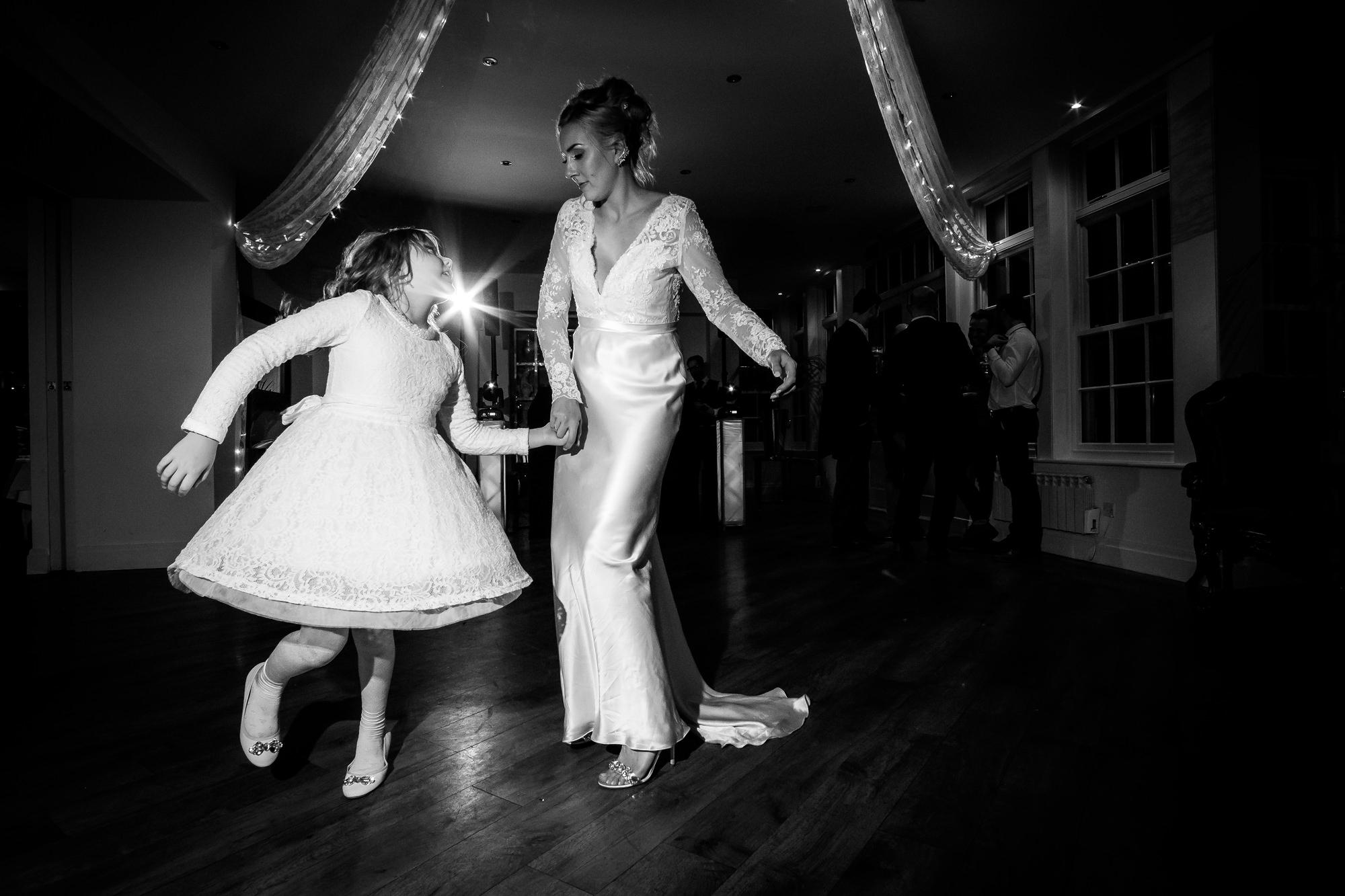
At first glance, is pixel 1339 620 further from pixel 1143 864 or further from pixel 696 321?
pixel 696 321

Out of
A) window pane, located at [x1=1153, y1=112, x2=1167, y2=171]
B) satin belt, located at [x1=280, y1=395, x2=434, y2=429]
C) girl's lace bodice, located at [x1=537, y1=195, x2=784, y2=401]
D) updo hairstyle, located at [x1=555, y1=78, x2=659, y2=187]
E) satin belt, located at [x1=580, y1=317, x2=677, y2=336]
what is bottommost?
satin belt, located at [x1=280, y1=395, x2=434, y2=429]

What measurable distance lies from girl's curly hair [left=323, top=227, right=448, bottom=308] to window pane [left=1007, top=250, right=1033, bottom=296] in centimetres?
522

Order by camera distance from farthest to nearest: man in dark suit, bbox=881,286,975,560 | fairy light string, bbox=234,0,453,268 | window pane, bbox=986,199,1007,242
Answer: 1. window pane, bbox=986,199,1007,242
2. man in dark suit, bbox=881,286,975,560
3. fairy light string, bbox=234,0,453,268

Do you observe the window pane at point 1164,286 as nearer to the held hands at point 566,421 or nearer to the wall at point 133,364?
the held hands at point 566,421

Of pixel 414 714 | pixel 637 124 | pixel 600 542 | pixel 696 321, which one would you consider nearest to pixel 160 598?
pixel 414 714

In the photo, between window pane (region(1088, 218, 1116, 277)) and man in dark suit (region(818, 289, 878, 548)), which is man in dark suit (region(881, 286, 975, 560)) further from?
window pane (region(1088, 218, 1116, 277))

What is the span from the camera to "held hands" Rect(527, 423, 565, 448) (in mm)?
1491

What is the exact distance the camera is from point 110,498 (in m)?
4.65

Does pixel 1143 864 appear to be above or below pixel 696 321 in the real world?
below

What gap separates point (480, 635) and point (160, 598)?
1965mm

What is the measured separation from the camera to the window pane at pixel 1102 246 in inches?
191

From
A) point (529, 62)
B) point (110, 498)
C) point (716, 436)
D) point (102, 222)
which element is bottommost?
point (110, 498)

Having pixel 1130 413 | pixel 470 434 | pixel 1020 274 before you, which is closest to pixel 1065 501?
pixel 1130 413

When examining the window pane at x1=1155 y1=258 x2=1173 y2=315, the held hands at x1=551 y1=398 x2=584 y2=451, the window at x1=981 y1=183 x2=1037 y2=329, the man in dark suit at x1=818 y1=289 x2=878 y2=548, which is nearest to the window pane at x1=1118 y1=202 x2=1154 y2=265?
the window pane at x1=1155 y1=258 x2=1173 y2=315
